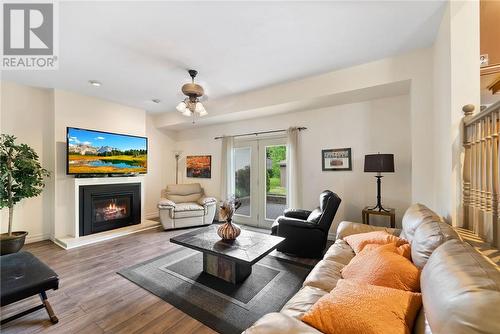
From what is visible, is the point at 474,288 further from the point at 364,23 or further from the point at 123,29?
the point at 123,29

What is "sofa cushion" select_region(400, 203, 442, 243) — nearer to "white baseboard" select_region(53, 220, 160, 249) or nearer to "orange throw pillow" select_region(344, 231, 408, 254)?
"orange throw pillow" select_region(344, 231, 408, 254)

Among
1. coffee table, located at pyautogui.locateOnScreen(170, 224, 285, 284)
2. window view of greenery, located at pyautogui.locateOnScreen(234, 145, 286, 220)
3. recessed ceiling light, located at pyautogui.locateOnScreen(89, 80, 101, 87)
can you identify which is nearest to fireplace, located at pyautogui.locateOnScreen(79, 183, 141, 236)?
recessed ceiling light, located at pyautogui.locateOnScreen(89, 80, 101, 87)

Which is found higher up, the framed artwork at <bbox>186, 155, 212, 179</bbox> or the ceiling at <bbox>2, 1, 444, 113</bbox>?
the ceiling at <bbox>2, 1, 444, 113</bbox>

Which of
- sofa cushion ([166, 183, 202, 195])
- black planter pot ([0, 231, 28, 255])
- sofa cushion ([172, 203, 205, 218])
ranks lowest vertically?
black planter pot ([0, 231, 28, 255])

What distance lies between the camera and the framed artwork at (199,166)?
554 cm

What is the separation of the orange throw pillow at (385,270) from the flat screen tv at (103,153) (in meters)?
4.50

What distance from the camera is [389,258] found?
4.51 feet

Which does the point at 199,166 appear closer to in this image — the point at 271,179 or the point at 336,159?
the point at 271,179

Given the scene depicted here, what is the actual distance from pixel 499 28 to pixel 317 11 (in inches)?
76.7

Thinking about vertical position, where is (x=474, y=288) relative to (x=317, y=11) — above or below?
below

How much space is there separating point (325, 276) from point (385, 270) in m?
0.46

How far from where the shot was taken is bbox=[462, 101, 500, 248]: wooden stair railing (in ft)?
4.28

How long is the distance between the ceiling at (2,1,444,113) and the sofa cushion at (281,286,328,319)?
7.65 ft

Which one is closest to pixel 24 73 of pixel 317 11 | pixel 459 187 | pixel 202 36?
pixel 202 36
